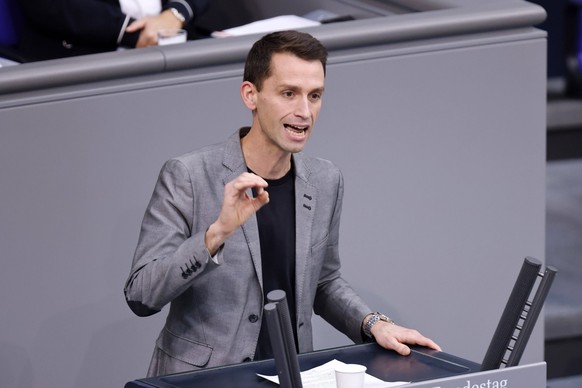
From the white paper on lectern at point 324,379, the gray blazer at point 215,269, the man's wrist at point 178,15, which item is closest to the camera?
the white paper on lectern at point 324,379

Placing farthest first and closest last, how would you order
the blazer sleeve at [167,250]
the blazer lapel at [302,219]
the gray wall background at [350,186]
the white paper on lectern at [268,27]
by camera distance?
the white paper on lectern at [268,27] < the gray wall background at [350,186] < the blazer lapel at [302,219] < the blazer sleeve at [167,250]

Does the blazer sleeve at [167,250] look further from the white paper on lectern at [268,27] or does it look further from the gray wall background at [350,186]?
the white paper on lectern at [268,27]

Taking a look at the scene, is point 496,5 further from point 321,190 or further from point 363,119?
point 321,190

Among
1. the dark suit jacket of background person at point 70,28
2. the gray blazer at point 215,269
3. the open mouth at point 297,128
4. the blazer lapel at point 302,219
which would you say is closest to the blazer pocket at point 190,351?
the gray blazer at point 215,269

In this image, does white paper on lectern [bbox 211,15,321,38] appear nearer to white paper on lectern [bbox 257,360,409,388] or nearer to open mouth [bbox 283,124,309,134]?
open mouth [bbox 283,124,309,134]

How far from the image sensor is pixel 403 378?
8.21 ft

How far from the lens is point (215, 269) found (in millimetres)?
2742

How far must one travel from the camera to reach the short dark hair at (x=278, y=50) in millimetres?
2799

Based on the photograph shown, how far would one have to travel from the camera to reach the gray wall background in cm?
348

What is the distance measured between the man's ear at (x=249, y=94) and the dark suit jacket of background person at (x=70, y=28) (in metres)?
1.56

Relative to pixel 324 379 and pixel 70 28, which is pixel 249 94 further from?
pixel 70 28

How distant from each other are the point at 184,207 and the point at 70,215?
0.79m

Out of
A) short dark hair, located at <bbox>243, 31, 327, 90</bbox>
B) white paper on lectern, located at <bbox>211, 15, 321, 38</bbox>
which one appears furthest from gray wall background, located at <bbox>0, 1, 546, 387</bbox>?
short dark hair, located at <bbox>243, 31, 327, 90</bbox>

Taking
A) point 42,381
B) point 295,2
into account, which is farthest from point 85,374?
point 295,2
